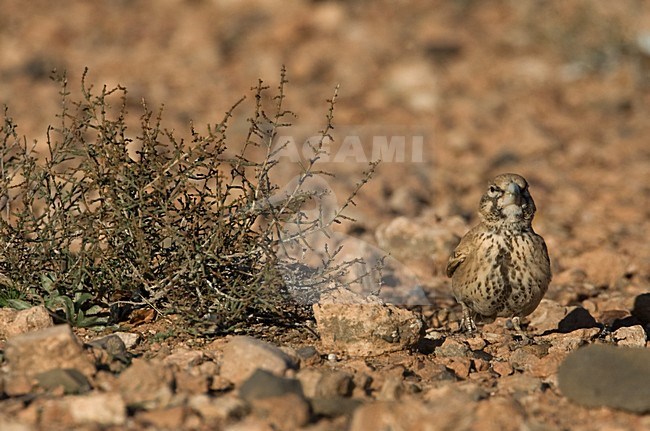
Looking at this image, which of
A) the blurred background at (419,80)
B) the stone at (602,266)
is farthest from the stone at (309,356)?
the blurred background at (419,80)

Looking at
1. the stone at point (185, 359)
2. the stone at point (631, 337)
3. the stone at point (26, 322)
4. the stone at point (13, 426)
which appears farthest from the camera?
the stone at point (631, 337)

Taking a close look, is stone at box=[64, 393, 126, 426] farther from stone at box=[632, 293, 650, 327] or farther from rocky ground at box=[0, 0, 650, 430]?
stone at box=[632, 293, 650, 327]

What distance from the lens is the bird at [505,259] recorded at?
5.32 m

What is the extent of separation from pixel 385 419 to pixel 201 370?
980 millimetres

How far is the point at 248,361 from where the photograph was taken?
4195mm

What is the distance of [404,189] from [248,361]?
5243 mm

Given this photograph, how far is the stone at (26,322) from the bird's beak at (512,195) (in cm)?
239

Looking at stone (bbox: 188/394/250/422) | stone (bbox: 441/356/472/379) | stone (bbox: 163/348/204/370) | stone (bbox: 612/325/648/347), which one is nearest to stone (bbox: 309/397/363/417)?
stone (bbox: 188/394/250/422)

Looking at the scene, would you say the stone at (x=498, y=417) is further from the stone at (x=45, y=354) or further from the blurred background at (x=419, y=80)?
the blurred background at (x=419, y=80)

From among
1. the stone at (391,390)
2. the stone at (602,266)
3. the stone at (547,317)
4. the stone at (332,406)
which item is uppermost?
the stone at (602,266)

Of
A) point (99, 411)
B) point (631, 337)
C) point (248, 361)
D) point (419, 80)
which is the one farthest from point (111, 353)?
point (419, 80)

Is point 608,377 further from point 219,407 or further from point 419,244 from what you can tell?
point 419,244

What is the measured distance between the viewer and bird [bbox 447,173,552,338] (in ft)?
17.4

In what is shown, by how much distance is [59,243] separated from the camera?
4.95 meters
